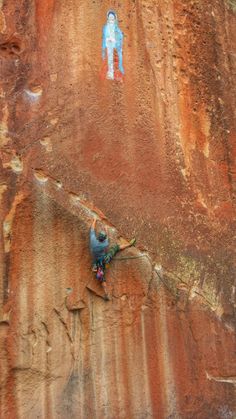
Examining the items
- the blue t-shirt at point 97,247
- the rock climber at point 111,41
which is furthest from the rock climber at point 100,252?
the rock climber at point 111,41

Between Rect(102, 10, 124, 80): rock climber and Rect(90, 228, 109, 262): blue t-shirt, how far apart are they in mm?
1550

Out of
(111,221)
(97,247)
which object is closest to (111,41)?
(111,221)

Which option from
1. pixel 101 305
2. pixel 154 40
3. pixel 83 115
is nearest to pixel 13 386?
pixel 101 305

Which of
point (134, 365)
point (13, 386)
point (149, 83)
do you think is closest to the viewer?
point (13, 386)

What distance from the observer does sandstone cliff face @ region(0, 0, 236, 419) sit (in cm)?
560

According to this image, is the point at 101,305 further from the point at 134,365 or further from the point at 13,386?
the point at 13,386

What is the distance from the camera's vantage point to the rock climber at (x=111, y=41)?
6199mm

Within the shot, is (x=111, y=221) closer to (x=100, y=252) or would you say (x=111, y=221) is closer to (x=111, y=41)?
(x=100, y=252)

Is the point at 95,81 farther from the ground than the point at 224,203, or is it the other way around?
the point at 95,81

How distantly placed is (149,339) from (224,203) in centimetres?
173

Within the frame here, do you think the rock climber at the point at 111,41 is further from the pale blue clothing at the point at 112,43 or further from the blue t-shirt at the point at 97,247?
the blue t-shirt at the point at 97,247

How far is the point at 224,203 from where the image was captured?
679 centimetres

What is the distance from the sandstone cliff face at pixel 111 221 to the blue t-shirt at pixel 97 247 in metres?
0.07

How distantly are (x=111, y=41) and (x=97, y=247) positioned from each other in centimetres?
200
